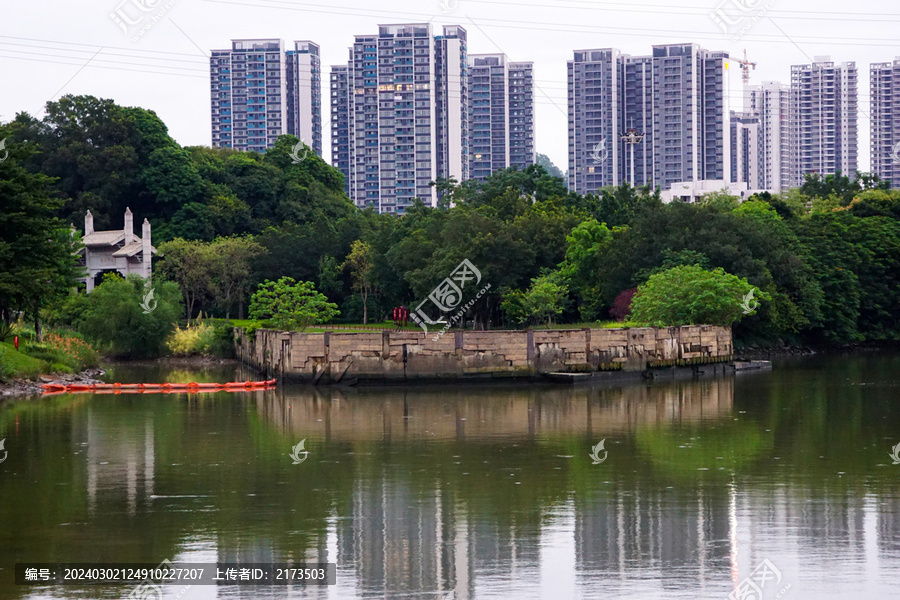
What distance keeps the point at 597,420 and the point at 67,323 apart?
38219mm

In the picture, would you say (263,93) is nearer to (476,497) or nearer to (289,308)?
(289,308)

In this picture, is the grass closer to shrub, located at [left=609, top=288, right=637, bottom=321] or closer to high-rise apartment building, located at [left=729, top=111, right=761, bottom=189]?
shrub, located at [left=609, top=288, right=637, bottom=321]

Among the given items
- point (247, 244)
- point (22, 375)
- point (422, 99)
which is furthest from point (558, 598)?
point (422, 99)

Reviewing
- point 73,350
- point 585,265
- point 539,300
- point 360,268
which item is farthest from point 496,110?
point 73,350

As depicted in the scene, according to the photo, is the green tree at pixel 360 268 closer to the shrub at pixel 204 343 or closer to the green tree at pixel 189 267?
the green tree at pixel 189 267

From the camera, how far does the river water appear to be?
→ 1295cm

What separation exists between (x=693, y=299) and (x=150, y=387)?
2272 centimetres

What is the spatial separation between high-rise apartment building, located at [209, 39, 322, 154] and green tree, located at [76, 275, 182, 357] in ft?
253

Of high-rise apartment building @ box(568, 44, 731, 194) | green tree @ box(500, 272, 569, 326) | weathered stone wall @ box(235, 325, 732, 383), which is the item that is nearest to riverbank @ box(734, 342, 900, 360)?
green tree @ box(500, 272, 569, 326)

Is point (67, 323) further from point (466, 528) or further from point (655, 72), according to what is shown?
point (655, 72)

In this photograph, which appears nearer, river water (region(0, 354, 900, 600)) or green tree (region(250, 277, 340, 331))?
river water (region(0, 354, 900, 600))

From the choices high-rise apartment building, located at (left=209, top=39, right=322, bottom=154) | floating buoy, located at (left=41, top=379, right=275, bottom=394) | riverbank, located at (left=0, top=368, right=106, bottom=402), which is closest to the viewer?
riverbank, located at (left=0, top=368, right=106, bottom=402)

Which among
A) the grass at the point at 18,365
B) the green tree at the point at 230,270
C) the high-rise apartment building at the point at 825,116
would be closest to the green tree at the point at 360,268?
the green tree at the point at 230,270

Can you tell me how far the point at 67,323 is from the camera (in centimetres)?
5781
